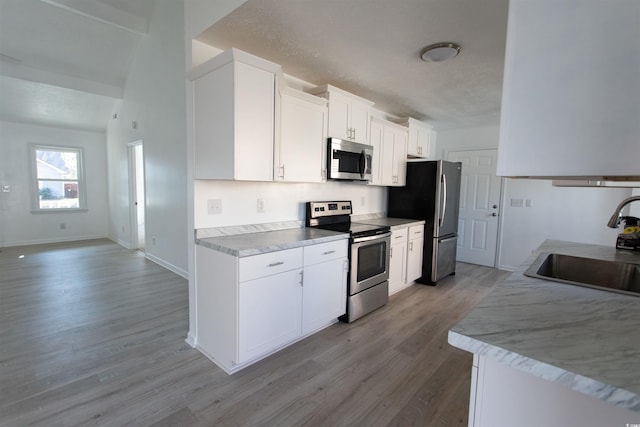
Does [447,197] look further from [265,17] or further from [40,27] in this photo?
[40,27]

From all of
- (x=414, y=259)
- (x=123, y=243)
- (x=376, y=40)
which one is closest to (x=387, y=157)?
(x=414, y=259)

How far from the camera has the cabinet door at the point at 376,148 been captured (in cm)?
353

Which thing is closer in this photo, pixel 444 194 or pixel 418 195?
pixel 444 194

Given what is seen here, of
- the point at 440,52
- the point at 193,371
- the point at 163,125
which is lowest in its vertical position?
the point at 193,371

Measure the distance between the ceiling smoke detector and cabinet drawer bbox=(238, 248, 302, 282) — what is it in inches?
72.1

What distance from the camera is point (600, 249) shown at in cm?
210

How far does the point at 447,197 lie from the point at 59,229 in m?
7.74

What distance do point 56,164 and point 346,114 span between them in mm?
6729

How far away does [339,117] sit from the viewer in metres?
3.02

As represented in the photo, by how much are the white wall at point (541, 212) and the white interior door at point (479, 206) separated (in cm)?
12

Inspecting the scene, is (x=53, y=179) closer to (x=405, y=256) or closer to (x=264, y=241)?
(x=264, y=241)

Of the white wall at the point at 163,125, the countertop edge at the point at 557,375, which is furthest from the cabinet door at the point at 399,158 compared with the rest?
the countertop edge at the point at 557,375

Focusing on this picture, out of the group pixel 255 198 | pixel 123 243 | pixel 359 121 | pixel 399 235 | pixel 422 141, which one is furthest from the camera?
pixel 123 243

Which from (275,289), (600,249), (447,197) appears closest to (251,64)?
(275,289)
